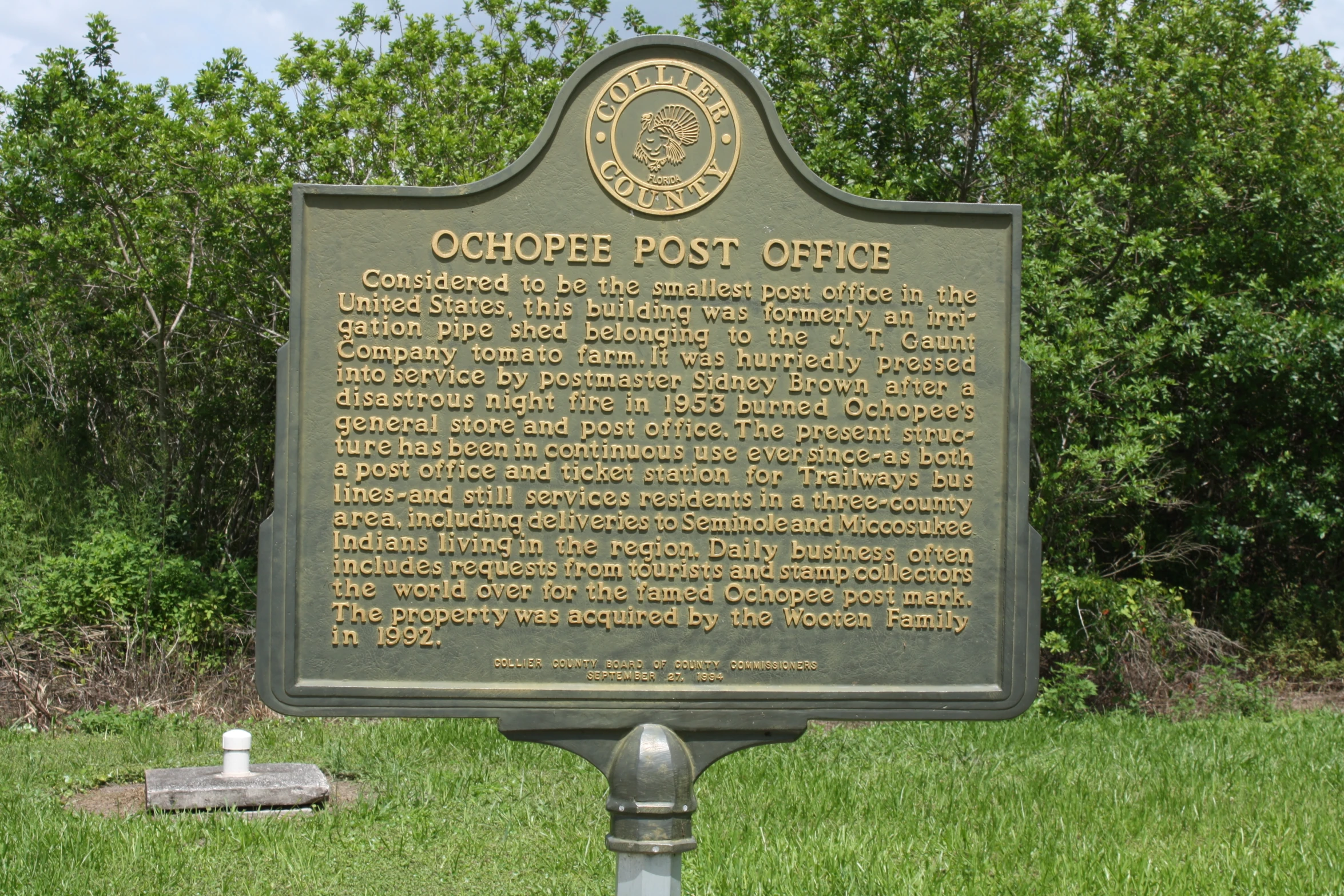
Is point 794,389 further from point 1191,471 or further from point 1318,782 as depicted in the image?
point 1191,471

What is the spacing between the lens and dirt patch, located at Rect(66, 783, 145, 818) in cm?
675

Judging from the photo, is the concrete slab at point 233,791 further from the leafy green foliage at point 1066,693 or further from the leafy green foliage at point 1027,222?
the leafy green foliage at point 1066,693

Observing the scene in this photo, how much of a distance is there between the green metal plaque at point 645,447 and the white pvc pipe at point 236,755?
3.47 m

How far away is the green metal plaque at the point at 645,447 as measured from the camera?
390 cm

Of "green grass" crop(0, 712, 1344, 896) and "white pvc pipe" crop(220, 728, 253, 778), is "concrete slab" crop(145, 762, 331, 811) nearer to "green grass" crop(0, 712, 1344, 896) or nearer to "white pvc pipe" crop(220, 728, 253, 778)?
"white pvc pipe" crop(220, 728, 253, 778)

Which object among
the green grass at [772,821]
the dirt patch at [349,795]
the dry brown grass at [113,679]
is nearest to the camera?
the green grass at [772,821]

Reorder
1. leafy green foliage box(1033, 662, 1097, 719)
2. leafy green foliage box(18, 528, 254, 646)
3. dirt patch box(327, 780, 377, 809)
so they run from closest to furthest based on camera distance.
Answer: dirt patch box(327, 780, 377, 809), leafy green foliage box(1033, 662, 1097, 719), leafy green foliage box(18, 528, 254, 646)

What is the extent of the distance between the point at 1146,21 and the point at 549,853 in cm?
897

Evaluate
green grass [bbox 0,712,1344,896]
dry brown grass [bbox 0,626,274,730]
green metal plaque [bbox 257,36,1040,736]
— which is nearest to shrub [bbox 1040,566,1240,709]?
green grass [bbox 0,712,1344,896]

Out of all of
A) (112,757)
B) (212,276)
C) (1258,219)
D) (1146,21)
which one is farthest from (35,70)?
(1258,219)

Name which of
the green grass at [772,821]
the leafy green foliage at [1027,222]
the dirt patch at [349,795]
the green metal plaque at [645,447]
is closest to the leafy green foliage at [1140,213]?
the leafy green foliage at [1027,222]

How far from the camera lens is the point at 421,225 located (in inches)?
157

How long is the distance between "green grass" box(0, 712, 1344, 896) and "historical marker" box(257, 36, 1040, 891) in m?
1.85

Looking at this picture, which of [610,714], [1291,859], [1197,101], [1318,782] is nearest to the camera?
[610,714]
